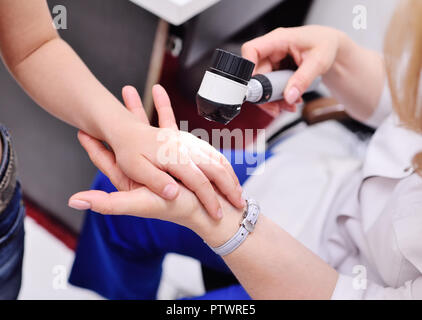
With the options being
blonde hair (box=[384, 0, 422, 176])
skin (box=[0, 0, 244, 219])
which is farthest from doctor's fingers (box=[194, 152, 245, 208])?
blonde hair (box=[384, 0, 422, 176])

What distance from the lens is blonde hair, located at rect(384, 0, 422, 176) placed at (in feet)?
1.38

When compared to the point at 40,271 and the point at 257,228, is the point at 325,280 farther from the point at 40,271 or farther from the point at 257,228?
the point at 40,271

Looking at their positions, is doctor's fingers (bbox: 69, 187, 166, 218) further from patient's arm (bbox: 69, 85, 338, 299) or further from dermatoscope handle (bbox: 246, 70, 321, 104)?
dermatoscope handle (bbox: 246, 70, 321, 104)

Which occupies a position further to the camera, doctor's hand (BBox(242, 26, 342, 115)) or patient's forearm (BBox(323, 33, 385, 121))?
patient's forearm (BBox(323, 33, 385, 121))

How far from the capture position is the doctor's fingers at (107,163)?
0.44 metres

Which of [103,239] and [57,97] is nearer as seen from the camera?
[57,97]

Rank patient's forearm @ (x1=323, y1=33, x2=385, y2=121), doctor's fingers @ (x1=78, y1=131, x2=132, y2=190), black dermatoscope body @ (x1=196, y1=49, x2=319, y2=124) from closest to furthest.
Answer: black dermatoscope body @ (x1=196, y1=49, x2=319, y2=124), doctor's fingers @ (x1=78, y1=131, x2=132, y2=190), patient's forearm @ (x1=323, y1=33, x2=385, y2=121)

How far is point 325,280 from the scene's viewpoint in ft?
1.58

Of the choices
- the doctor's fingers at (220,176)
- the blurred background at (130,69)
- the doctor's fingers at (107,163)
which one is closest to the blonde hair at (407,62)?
the blurred background at (130,69)

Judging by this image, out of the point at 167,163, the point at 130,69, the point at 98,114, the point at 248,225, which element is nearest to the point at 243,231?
the point at 248,225

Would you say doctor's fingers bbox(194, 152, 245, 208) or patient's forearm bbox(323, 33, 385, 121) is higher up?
patient's forearm bbox(323, 33, 385, 121)

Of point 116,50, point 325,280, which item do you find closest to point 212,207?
point 325,280

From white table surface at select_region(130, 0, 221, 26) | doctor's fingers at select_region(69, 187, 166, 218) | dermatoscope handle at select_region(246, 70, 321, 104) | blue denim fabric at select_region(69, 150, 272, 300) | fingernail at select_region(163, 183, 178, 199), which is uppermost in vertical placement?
white table surface at select_region(130, 0, 221, 26)
